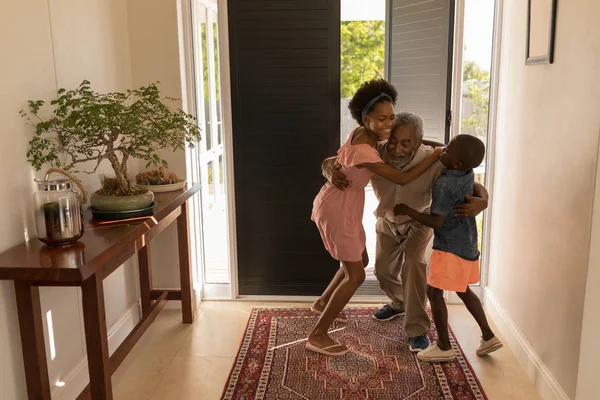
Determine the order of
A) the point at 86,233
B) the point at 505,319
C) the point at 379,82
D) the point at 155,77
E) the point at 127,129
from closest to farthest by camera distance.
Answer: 1. the point at 86,233
2. the point at 127,129
3. the point at 379,82
4. the point at 505,319
5. the point at 155,77

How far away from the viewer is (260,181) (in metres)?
3.33

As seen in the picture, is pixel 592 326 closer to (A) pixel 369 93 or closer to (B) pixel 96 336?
(A) pixel 369 93

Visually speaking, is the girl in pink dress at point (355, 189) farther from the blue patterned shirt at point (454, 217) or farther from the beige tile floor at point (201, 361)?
the beige tile floor at point (201, 361)

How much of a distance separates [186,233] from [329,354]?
1.07 metres

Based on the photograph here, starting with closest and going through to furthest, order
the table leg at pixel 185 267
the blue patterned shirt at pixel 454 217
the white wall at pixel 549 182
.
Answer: the white wall at pixel 549 182 < the blue patterned shirt at pixel 454 217 < the table leg at pixel 185 267

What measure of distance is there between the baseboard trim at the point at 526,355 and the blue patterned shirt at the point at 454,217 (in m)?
0.54

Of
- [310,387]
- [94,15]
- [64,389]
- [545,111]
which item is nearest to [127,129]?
[94,15]

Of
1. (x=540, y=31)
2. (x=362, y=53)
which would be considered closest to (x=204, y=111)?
(x=540, y=31)

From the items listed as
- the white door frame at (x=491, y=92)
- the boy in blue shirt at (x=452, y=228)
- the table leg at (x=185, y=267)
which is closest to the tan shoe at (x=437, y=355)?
the boy in blue shirt at (x=452, y=228)

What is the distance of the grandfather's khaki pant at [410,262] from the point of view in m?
2.67

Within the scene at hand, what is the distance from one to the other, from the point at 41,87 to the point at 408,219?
1.80 metres

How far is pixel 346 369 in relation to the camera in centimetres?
256

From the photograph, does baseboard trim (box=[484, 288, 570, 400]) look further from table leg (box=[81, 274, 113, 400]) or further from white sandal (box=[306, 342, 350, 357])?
table leg (box=[81, 274, 113, 400])

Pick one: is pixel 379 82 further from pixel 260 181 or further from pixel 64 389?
pixel 64 389
